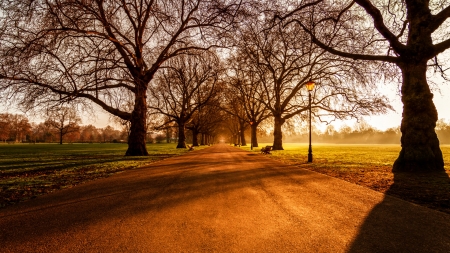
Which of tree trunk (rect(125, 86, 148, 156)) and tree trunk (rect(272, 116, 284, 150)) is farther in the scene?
tree trunk (rect(272, 116, 284, 150))

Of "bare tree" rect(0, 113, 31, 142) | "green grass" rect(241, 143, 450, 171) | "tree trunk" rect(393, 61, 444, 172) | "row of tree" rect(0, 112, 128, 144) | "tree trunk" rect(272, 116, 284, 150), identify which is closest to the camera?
"tree trunk" rect(393, 61, 444, 172)

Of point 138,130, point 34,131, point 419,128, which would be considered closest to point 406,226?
point 419,128

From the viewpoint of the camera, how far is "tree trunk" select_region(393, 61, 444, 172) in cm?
827

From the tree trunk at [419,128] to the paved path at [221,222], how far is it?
14.4 ft

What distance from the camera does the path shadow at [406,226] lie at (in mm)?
2748

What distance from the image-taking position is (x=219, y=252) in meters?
2.59

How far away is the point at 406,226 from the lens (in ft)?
11.1

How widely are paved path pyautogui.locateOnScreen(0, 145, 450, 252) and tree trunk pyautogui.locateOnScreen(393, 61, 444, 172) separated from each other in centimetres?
438

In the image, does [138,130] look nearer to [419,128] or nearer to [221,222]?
[221,222]

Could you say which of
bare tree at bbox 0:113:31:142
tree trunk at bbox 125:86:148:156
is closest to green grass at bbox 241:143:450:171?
tree trunk at bbox 125:86:148:156

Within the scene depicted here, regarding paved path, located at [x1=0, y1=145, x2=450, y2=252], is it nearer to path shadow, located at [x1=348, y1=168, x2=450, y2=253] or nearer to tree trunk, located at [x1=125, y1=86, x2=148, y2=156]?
path shadow, located at [x1=348, y1=168, x2=450, y2=253]

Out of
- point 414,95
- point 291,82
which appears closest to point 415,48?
point 414,95

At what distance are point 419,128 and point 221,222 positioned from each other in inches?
349

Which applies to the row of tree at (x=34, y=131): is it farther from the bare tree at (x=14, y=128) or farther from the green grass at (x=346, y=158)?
the green grass at (x=346, y=158)
